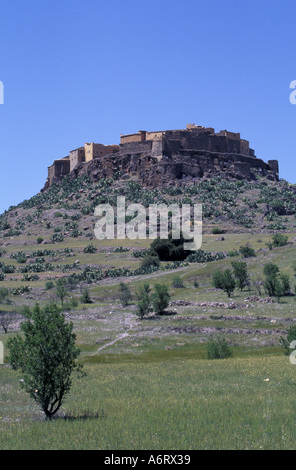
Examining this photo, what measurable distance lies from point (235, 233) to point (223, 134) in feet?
136

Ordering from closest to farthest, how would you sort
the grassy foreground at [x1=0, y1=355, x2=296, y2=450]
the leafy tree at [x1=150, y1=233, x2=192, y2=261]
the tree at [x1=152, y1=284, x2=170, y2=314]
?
the grassy foreground at [x1=0, y1=355, x2=296, y2=450] → the tree at [x1=152, y1=284, x2=170, y2=314] → the leafy tree at [x1=150, y1=233, x2=192, y2=261]

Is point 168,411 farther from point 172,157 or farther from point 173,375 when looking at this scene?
point 172,157

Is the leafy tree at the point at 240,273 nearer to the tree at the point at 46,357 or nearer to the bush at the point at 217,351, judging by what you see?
the bush at the point at 217,351

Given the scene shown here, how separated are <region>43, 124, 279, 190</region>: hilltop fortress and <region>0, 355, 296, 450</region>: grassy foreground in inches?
3970

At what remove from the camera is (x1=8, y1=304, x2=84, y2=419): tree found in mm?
21484

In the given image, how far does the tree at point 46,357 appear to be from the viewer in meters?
21.5

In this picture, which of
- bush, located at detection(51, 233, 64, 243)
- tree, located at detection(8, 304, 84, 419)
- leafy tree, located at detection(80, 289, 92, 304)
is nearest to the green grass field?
tree, located at detection(8, 304, 84, 419)

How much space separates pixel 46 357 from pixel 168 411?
5.18 m

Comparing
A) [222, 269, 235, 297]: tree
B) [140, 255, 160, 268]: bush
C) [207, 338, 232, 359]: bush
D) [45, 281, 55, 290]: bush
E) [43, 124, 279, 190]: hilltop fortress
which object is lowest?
[207, 338, 232, 359]: bush

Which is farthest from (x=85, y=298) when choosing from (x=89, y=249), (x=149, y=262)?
(x=89, y=249)

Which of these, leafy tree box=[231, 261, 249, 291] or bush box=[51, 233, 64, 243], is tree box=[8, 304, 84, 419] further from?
bush box=[51, 233, 64, 243]

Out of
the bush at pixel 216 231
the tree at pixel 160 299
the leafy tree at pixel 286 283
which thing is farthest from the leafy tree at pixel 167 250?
the tree at pixel 160 299

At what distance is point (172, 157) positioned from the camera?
435 ft

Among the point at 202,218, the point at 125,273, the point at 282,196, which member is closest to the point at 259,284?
the point at 125,273
